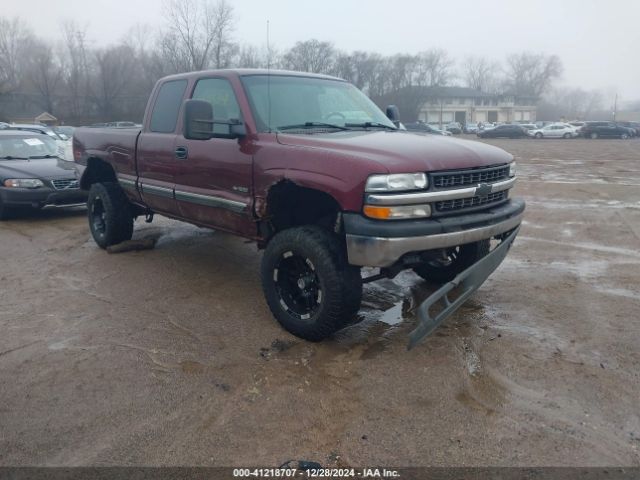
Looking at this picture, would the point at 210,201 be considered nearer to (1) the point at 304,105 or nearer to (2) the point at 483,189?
(1) the point at 304,105

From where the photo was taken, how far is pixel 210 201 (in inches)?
194

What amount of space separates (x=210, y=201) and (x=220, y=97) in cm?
97

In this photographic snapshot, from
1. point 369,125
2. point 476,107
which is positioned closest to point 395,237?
point 369,125

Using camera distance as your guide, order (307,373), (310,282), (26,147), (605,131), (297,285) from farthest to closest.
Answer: (605,131)
(26,147)
(297,285)
(310,282)
(307,373)

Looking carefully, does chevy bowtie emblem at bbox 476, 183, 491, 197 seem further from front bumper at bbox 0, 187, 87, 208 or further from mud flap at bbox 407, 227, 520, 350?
front bumper at bbox 0, 187, 87, 208

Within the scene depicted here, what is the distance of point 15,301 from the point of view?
17.1 ft

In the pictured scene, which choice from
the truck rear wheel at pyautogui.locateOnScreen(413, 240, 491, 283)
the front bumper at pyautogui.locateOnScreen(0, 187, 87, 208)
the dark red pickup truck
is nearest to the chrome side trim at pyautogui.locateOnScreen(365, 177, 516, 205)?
the dark red pickup truck

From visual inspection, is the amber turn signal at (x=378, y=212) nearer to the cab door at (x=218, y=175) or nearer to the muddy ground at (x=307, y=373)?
the muddy ground at (x=307, y=373)

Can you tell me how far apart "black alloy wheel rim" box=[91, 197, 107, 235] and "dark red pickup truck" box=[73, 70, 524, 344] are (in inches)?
59.4

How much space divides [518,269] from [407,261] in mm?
2787

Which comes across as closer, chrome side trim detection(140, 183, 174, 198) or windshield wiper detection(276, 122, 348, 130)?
windshield wiper detection(276, 122, 348, 130)

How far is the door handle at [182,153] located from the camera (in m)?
5.16

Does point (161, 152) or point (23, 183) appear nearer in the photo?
point (161, 152)

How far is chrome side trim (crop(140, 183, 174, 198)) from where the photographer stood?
215 inches
